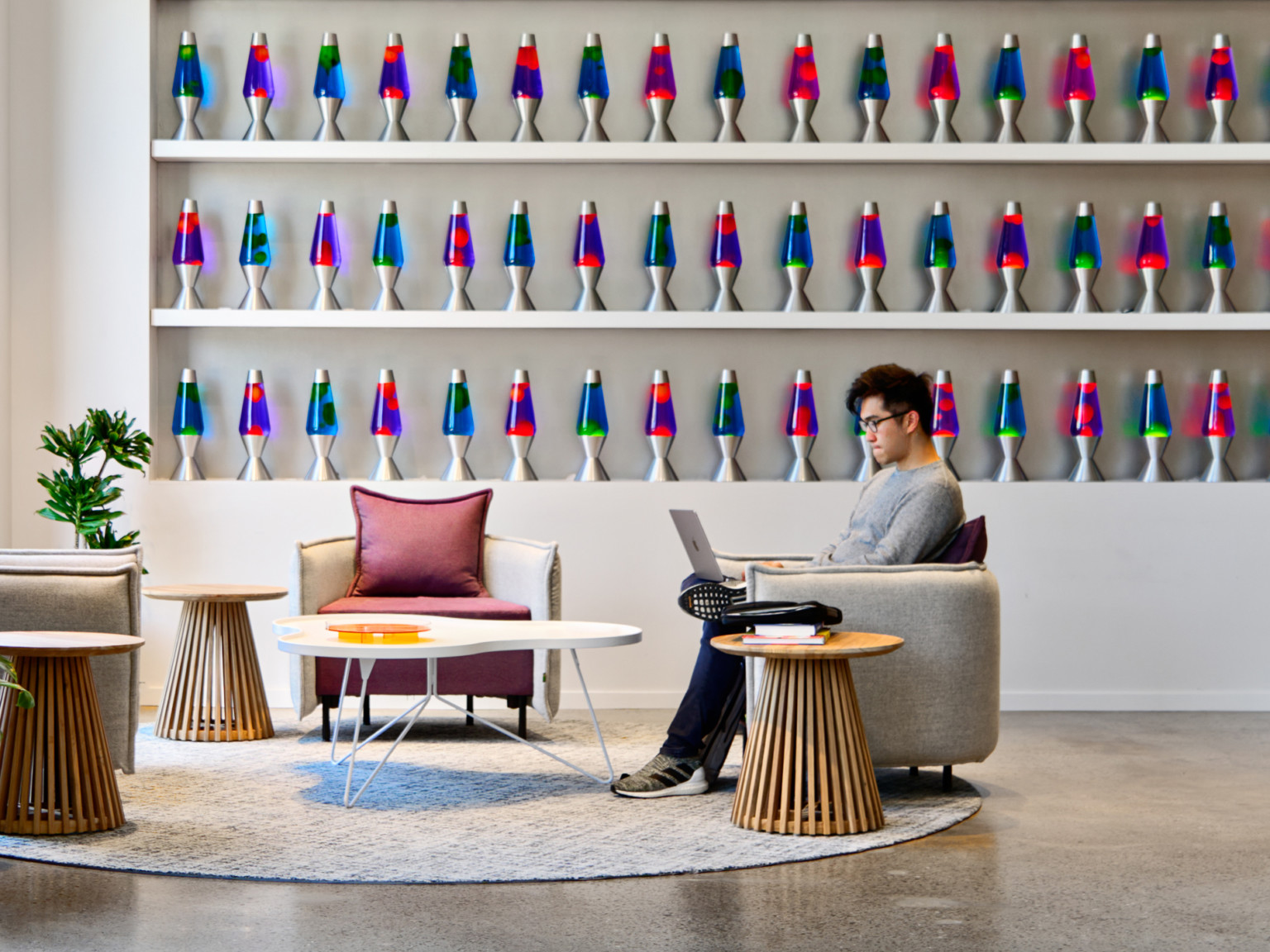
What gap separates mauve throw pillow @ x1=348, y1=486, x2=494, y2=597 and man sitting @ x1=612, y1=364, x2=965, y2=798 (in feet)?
4.17

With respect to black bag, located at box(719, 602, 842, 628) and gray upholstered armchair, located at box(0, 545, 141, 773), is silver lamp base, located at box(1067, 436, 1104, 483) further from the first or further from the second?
gray upholstered armchair, located at box(0, 545, 141, 773)

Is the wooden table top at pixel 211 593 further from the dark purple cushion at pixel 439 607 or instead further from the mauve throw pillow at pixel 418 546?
the mauve throw pillow at pixel 418 546

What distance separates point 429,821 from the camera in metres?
3.42

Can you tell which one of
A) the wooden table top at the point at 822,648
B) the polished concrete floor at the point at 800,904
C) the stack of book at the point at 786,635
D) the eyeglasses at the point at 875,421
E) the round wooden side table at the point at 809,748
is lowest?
the polished concrete floor at the point at 800,904

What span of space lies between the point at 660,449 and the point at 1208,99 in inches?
99.1

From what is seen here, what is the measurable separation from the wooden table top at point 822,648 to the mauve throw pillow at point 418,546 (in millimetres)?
1658

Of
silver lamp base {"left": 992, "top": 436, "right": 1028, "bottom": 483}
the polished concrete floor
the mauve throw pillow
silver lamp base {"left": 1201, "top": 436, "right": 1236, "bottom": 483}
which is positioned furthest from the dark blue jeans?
silver lamp base {"left": 1201, "top": 436, "right": 1236, "bottom": 483}

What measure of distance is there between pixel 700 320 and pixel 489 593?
4.49 ft

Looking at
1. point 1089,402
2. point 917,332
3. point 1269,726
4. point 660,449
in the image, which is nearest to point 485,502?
point 660,449

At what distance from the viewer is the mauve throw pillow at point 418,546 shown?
4.83 meters

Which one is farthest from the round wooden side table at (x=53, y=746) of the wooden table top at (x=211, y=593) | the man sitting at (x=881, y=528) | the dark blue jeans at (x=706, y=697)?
the dark blue jeans at (x=706, y=697)

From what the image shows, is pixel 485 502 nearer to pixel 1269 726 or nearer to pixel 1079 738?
pixel 1079 738

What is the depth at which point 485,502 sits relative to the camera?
5035 millimetres

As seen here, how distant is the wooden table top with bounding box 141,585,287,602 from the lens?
4.46 metres
